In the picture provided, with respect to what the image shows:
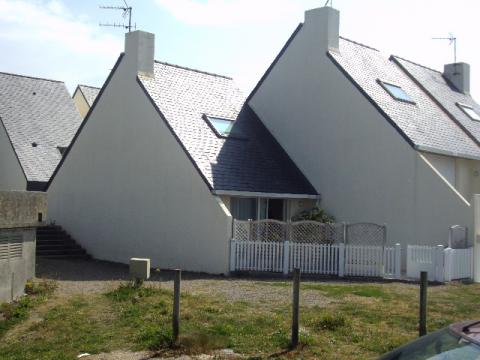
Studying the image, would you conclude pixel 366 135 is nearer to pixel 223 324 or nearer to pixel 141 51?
pixel 141 51

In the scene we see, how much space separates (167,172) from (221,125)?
10.9 feet

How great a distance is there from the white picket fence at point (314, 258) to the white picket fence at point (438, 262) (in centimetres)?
58

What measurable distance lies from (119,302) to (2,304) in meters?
2.22

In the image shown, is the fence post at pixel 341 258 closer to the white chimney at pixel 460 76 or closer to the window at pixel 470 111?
the window at pixel 470 111

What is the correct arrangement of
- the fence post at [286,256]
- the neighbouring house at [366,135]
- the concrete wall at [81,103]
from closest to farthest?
the fence post at [286,256] → the neighbouring house at [366,135] → the concrete wall at [81,103]

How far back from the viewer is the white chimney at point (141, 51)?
2181 cm

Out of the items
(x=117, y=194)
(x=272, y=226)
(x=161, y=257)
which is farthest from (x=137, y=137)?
(x=272, y=226)

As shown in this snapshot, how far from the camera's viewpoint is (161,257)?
20.0 metres

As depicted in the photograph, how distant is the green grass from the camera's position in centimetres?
896

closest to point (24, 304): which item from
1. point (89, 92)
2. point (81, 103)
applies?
point (81, 103)

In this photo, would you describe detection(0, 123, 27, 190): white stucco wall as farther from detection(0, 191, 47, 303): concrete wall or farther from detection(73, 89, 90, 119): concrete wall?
detection(0, 191, 47, 303): concrete wall

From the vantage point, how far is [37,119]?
3053 centimetres

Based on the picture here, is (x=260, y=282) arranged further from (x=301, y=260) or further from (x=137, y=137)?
(x=137, y=137)

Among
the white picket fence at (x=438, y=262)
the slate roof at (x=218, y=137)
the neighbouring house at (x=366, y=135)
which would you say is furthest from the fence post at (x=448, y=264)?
the slate roof at (x=218, y=137)
